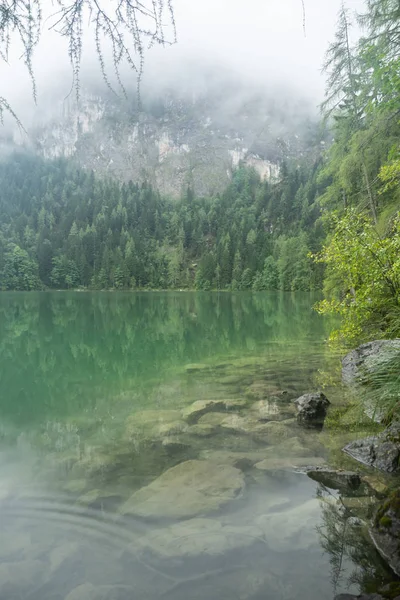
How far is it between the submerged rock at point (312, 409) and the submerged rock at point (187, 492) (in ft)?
9.60

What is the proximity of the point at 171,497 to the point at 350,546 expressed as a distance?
2.58 meters

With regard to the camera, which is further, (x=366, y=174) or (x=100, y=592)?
(x=366, y=174)

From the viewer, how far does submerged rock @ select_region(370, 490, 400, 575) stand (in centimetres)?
436

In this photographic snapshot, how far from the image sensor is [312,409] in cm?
958

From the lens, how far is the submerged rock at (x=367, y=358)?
22.2ft

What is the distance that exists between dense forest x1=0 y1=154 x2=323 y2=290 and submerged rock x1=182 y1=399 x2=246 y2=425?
85.4 meters

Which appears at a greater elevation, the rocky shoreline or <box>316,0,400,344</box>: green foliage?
<box>316,0,400,344</box>: green foliage

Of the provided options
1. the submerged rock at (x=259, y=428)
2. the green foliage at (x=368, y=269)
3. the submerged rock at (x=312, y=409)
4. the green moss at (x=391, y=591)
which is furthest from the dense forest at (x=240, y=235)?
the green moss at (x=391, y=591)

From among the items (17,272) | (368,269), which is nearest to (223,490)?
(368,269)

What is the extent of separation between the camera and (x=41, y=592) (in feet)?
14.1

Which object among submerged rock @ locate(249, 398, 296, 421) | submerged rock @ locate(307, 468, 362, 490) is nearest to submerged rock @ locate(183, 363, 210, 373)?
submerged rock @ locate(249, 398, 296, 421)

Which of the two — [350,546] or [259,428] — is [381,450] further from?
[259,428]

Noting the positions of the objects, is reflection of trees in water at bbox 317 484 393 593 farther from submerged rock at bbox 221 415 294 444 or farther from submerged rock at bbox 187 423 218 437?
submerged rock at bbox 187 423 218 437

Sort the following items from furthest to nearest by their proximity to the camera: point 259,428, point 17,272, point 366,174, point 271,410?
1. point 17,272
2. point 366,174
3. point 271,410
4. point 259,428
